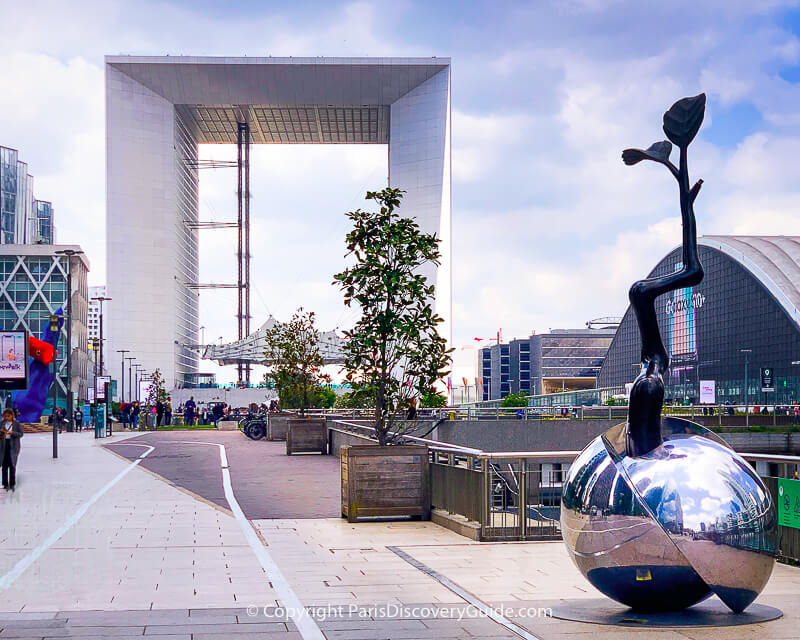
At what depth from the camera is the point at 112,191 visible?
12812 cm

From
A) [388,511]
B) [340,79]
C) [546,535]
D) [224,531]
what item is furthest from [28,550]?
[340,79]

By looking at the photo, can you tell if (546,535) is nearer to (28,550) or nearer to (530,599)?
(530,599)

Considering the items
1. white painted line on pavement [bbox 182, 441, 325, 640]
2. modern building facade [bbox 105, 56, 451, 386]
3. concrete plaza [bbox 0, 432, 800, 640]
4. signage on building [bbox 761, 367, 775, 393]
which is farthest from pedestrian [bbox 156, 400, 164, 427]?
modern building facade [bbox 105, 56, 451, 386]

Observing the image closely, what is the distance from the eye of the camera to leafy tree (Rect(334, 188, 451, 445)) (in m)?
16.3

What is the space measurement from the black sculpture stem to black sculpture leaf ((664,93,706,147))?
2cm

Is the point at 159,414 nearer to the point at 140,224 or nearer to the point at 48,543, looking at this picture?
the point at 48,543

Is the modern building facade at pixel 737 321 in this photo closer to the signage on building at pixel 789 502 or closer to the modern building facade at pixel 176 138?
the modern building facade at pixel 176 138

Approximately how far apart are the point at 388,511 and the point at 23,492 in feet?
28.6

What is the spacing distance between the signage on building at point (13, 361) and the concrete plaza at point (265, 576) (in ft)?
52.5

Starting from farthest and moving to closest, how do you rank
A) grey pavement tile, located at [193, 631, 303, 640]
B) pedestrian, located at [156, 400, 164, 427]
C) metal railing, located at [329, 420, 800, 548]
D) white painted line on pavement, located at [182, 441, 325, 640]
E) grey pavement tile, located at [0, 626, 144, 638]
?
pedestrian, located at [156, 400, 164, 427] → metal railing, located at [329, 420, 800, 548] → white painted line on pavement, located at [182, 441, 325, 640] → grey pavement tile, located at [0, 626, 144, 638] → grey pavement tile, located at [193, 631, 303, 640]

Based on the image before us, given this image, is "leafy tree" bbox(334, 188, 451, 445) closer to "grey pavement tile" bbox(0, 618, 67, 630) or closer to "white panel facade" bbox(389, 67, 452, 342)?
"grey pavement tile" bbox(0, 618, 67, 630)

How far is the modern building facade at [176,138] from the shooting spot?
12575cm

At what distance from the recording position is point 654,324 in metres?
8.41

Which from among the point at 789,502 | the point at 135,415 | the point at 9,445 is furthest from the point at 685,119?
the point at 135,415
